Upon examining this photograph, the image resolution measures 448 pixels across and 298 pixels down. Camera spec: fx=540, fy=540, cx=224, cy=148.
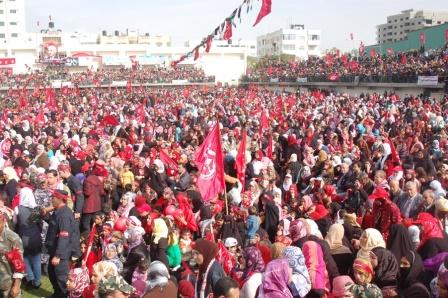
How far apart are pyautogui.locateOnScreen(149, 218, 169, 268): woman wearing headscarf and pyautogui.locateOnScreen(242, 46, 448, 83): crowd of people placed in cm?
2546

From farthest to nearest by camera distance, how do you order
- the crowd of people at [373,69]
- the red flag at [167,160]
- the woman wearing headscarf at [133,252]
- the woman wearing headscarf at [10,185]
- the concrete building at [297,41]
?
the concrete building at [297,41], the crowd of people at [373,69], the red flag at [167,160], the woman wearing headscarf at [10,185], the woman wearing headscarf at [133,252]

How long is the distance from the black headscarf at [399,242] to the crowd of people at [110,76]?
51677 millimetres

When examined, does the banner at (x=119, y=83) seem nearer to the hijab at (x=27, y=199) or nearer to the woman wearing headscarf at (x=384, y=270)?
the hijab at (x=27, y=199)

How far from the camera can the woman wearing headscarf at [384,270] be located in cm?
437

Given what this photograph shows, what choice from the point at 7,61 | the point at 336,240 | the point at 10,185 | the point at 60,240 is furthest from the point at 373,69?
the point at 7,61

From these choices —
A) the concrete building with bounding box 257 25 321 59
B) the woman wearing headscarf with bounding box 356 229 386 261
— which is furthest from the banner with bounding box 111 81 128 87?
the concrete building with bounding box 257 25 321 59

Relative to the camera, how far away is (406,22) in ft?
431

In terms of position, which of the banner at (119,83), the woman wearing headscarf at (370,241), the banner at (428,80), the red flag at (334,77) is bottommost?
the woman wearing headscarf at (370,241)

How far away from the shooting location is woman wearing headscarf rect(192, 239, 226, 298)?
15.2 feet

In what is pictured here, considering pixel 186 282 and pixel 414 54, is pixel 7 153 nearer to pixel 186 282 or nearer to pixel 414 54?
pixel 186 282

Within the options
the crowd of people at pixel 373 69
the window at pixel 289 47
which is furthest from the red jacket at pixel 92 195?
the window at pixel 289 47

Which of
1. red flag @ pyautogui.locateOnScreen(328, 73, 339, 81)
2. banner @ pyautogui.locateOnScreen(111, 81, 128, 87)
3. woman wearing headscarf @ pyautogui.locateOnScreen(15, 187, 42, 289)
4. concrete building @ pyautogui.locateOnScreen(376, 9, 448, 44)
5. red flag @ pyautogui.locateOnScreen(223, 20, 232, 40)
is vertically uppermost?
concrete building @ pyautogui.locateOnScreen(376, 9, 448, 44)

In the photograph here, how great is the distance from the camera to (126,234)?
5566 millimetres

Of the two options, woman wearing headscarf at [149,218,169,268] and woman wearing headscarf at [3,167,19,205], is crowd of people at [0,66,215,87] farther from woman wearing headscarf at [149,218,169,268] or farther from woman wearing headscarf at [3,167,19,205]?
woman wearing headscarf at [149,218,169,268]
